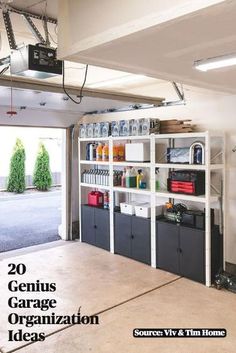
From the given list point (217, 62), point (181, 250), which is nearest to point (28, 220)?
point (181, 250)

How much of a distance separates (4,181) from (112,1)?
1208 centimetres

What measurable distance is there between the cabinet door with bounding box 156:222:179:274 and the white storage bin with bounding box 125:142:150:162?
3.39ft

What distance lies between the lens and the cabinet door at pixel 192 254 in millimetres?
4414

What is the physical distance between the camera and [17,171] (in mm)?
12438

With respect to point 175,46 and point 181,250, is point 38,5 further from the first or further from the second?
point 181,250

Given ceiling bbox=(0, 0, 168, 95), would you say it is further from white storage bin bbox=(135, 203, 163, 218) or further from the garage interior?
white storage bin bbox=(135, 203, 163, 218)

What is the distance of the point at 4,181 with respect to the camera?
13.1 meters

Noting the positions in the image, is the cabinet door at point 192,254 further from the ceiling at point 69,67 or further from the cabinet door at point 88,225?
the ceiling at point 69,67

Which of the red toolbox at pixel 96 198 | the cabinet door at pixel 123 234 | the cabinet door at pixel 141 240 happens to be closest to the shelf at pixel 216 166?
the cabinet door at pixel 141 240

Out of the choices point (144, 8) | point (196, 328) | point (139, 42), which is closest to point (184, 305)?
point (196, 328)

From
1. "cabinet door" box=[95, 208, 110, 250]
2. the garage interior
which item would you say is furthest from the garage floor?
"cabinet door" box=[95, 208, 110, 250]

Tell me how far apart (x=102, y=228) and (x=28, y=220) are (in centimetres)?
303

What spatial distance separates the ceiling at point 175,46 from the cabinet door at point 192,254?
85.4 inches

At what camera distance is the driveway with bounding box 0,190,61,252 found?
658 centimetres
